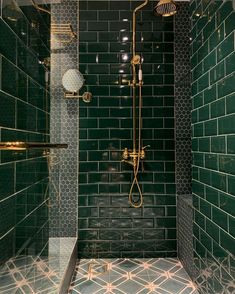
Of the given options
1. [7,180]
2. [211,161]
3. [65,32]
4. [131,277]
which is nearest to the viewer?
[7,180]

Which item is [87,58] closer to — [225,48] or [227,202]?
[225,48]

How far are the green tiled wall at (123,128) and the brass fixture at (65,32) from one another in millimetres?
120

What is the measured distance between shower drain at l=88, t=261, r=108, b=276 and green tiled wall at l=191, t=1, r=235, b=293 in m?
0.88

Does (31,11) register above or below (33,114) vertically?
above

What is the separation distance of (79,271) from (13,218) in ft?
4.43

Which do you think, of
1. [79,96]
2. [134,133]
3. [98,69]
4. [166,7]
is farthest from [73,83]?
[166,7]

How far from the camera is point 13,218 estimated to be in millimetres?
973

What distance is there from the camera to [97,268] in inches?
83.8

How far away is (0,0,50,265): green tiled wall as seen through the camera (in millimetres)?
913

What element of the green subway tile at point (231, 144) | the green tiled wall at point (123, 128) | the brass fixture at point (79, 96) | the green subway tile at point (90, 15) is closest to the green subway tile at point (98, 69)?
the green tiled wall at point (123, 128)

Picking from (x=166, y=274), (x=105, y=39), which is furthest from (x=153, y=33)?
(x=166, y=274)

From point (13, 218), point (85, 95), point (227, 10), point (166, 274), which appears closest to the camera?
point (13, 218)

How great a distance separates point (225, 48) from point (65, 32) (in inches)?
65.0

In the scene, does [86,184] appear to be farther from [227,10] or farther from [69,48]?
[227,10]
